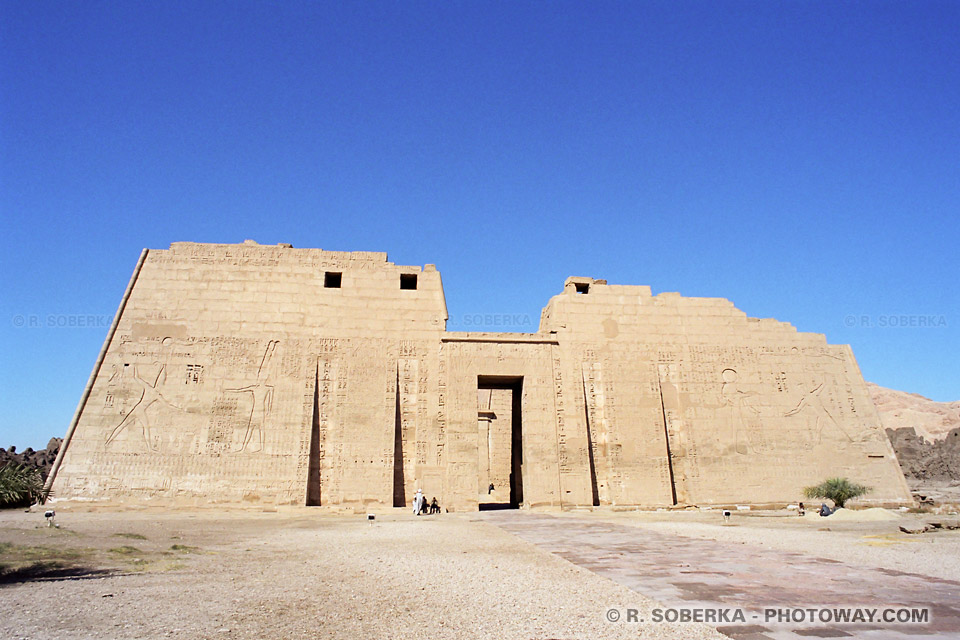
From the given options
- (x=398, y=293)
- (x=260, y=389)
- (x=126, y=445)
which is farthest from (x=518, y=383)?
(x=126, y=445)

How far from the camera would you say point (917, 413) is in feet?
183

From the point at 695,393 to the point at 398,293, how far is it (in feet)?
31.2

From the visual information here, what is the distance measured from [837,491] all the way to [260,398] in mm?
15947

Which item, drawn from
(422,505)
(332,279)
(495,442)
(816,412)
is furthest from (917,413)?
(332,279)

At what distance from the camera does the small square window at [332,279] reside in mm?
17672

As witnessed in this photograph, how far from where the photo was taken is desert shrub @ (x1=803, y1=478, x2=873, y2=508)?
1552cm

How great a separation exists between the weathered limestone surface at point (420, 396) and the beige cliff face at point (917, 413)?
133 ft

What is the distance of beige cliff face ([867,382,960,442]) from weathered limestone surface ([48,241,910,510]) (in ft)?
133

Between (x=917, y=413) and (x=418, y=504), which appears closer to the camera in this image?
(x=418, y=504)

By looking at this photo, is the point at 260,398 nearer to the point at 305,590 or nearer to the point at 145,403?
the point at 145,403

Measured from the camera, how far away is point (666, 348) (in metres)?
17.9

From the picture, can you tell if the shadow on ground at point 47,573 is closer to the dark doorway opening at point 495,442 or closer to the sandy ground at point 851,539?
the sandy ground at point 851,539

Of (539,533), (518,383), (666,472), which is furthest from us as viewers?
(518,383)

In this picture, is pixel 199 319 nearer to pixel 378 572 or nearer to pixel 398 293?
pixel 398 293
